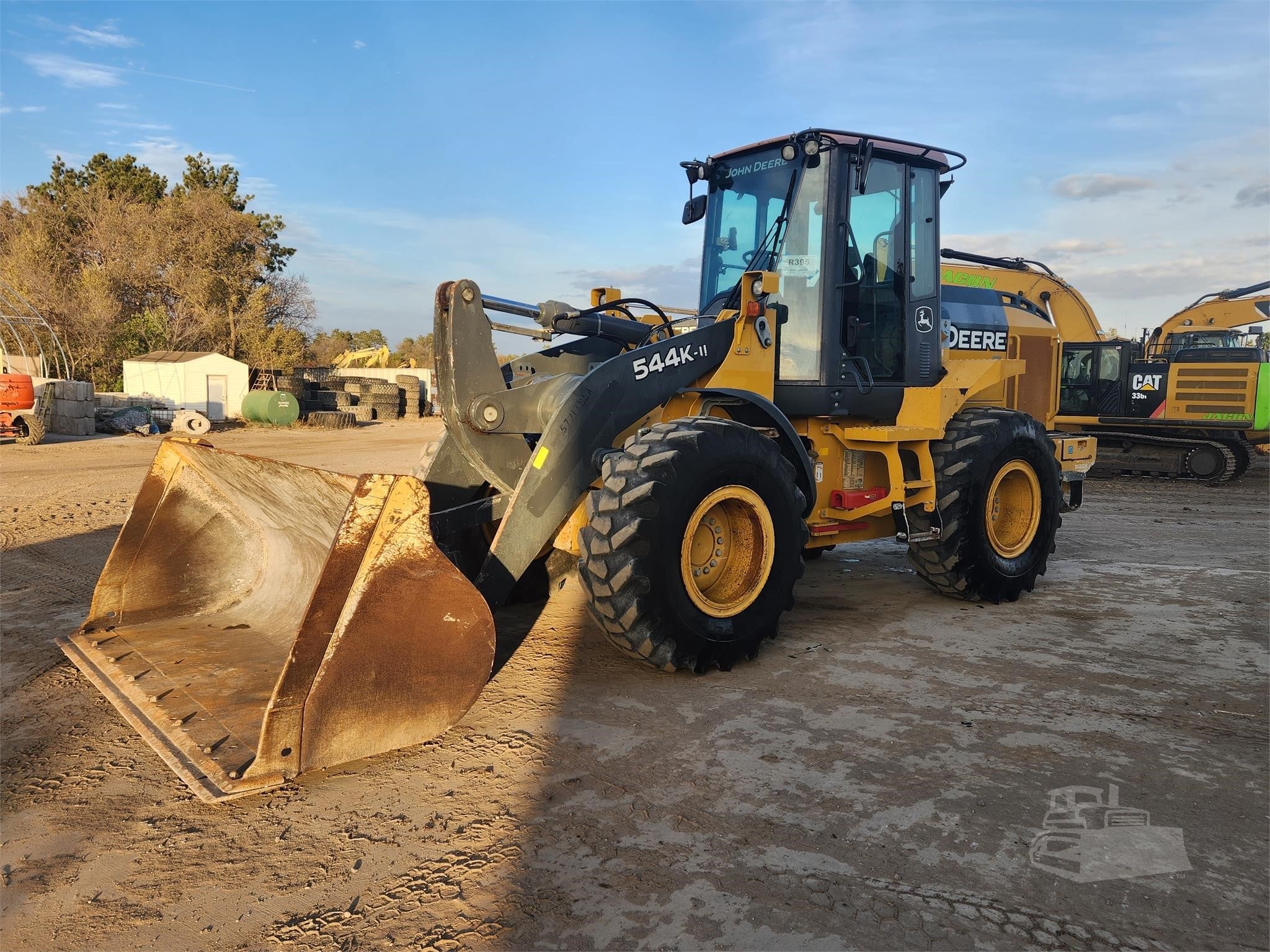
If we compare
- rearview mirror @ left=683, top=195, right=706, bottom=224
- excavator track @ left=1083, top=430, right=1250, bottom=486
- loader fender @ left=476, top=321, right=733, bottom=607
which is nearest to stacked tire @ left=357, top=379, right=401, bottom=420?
excavator track @ left=1083, top=430, right=1250, bottom=486

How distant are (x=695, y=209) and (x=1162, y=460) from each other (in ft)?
38.1

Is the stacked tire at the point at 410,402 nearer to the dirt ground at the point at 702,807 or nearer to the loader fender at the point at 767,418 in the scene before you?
the dirt ground at the point at 702,807

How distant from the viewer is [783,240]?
18.6 feet

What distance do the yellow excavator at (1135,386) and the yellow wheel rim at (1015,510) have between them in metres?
7.42

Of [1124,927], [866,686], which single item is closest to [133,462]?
[866,686]

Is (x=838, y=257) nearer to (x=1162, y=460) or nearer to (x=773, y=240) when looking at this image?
(x=773, y=240)

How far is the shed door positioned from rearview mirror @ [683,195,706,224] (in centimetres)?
2259

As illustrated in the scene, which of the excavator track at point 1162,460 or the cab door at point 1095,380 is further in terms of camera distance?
the cab door at point 1095,380

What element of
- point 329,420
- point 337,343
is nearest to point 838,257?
point 329,420

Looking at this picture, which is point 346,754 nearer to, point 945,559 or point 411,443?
point 945,559

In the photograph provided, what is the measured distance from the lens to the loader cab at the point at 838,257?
18.1ft

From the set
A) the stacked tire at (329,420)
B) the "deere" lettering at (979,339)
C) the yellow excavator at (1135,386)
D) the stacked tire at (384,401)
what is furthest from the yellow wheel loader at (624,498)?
the stacked tire at (384,401)

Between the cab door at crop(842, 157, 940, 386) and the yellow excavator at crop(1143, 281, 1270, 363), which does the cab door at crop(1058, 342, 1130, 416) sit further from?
the cab door at crop(842, 157, 940, 386)
